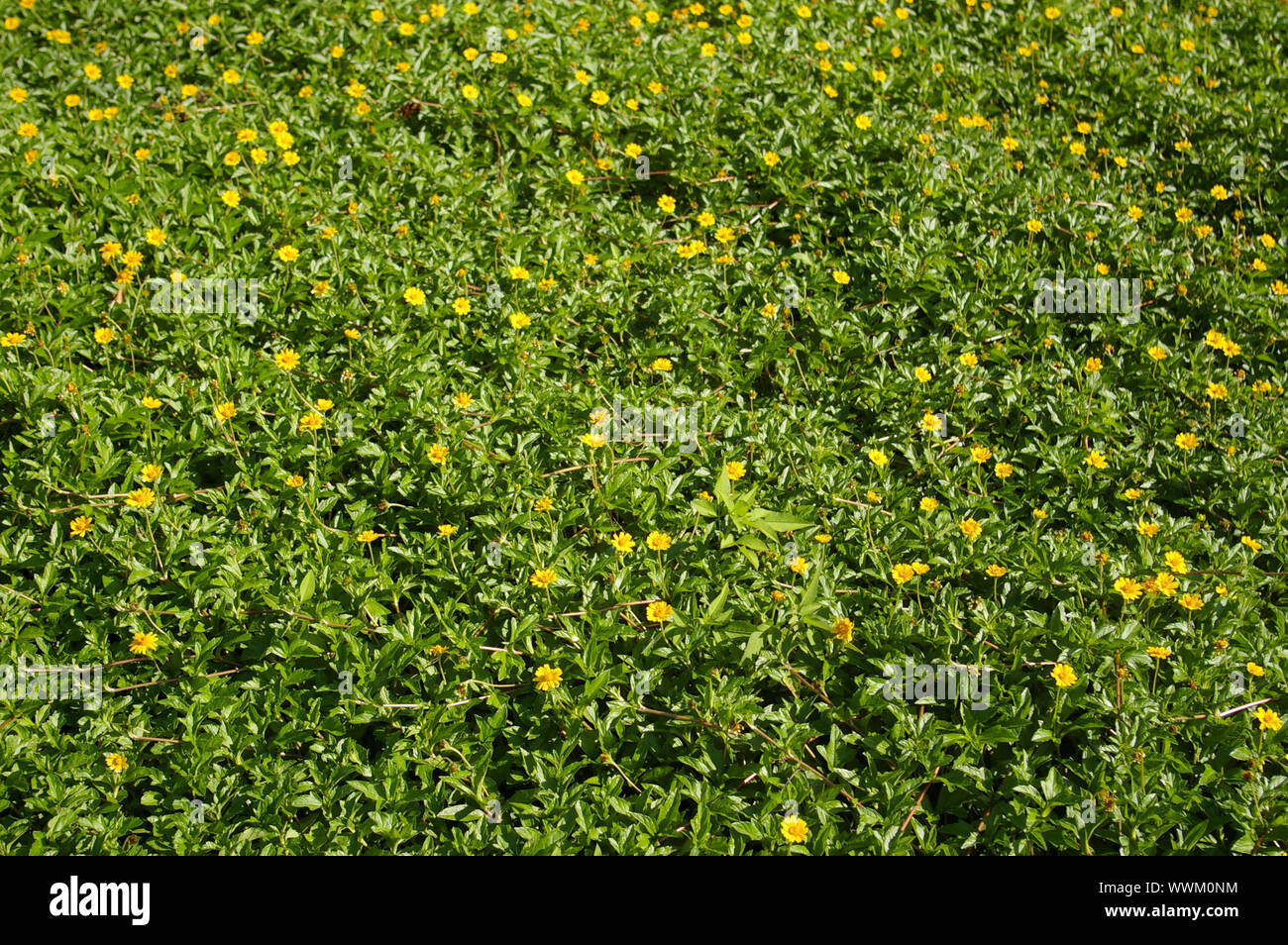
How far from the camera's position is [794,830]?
255 cm

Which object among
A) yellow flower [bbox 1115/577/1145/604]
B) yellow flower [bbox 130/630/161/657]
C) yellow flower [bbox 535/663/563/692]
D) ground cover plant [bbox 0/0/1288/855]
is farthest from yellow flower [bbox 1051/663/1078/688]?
yellow flower [bbox 130/630/161/657]

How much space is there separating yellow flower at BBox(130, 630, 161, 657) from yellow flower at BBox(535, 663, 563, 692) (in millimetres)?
1107

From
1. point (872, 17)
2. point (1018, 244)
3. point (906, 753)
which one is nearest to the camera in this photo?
point (906, 753)

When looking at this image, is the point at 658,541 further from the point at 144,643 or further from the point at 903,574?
the point at 144,643

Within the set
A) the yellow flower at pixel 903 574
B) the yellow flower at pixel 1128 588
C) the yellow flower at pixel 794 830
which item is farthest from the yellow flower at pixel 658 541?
the yellow flower at pixel 1128 588

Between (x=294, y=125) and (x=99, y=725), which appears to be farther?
(x=294, y=125)

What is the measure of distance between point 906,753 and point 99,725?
86.5 inches

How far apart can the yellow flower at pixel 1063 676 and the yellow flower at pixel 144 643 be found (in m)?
2.54

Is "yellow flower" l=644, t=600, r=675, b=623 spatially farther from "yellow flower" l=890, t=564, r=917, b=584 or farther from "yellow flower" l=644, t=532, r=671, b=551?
"yellow flower" l=890, t=564, r=917, b=584

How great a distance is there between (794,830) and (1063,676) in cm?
89

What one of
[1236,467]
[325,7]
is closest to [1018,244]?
[1236,467]

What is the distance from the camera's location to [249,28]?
17.1ft
